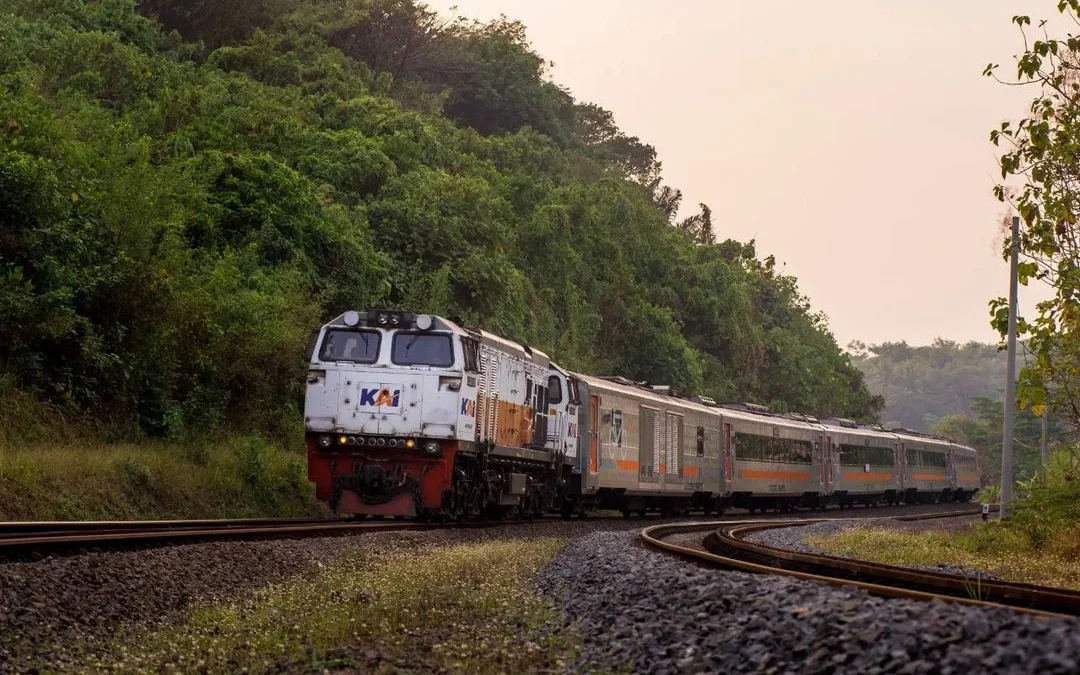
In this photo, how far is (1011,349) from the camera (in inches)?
1053

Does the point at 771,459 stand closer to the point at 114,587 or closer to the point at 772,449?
the point at 772,449

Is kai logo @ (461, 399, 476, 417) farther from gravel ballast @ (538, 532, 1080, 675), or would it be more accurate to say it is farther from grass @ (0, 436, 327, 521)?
gravel ballast @ (538, 532, 1080, 675)

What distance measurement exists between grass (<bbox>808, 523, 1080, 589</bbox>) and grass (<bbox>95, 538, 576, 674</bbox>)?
21.6 feet

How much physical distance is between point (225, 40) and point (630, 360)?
22029 millimetres

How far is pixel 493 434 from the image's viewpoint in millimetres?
21984

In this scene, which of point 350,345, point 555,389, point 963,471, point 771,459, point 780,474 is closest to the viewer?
point 350,345

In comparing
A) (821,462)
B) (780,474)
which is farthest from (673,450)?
(821,462)

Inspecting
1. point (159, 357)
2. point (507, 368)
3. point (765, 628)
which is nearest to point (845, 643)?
point (765, 628)

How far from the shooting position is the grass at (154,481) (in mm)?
17312

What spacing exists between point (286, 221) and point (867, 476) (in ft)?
89.4

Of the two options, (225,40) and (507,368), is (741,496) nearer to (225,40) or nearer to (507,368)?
(507,368)

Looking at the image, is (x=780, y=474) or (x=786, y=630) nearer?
(x=786, y=630)

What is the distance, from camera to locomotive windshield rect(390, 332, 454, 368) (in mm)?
20297

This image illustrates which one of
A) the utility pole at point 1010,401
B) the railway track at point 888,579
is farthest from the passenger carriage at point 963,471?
the railway track at point 888,579
